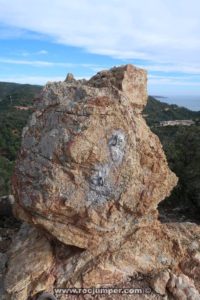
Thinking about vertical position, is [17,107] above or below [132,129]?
below

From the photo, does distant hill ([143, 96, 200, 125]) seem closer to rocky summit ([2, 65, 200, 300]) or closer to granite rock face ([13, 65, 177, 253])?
rocky summit ([2, 65, 200, 300])

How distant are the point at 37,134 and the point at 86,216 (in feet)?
4.71

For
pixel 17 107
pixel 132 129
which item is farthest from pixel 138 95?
pixel 17 107

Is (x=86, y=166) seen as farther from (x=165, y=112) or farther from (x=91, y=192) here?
(x=165, y=112)

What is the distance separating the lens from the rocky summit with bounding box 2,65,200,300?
6.49 meters

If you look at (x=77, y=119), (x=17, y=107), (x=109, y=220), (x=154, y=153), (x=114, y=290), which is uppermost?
(x=77, y=119)

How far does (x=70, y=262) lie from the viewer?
6.88 metres

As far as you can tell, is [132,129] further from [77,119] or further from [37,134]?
[37,134]

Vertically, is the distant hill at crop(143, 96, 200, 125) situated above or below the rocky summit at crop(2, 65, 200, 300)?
below

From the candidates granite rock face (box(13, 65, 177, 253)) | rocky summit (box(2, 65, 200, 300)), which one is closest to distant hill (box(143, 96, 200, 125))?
rocky summit (box(2, 65, 200, 300))

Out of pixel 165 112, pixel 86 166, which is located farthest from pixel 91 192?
pixel 165 112

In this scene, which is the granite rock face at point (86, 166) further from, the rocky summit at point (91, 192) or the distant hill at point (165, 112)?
the distant hill at point (165, 112)

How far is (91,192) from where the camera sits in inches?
258

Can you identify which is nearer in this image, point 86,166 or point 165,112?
point 86,166
